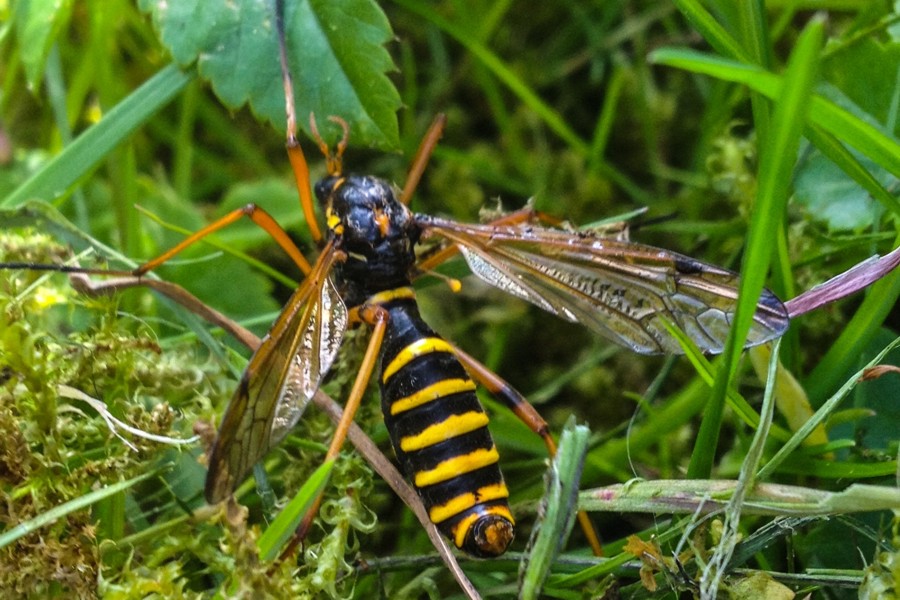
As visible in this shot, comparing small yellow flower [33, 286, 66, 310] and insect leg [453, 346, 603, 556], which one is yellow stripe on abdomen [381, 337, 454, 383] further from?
small yellow flower [33, 286, 66, 310]

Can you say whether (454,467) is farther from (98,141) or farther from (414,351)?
(98,141)

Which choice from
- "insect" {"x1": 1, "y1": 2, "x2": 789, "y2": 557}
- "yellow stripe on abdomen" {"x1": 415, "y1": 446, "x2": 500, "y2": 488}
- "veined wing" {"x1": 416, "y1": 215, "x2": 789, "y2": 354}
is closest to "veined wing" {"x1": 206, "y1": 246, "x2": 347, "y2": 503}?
"insect" {"x1": 1, "y1": 2, "x2": 789, "y2": 557}

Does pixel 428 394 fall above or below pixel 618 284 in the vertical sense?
below

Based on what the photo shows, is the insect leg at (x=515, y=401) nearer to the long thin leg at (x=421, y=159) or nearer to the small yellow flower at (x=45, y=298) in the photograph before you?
the long thin leg at (x=421, y=159)

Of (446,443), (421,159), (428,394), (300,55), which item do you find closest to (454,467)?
(446,443)

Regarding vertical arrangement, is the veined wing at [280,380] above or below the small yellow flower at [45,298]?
below

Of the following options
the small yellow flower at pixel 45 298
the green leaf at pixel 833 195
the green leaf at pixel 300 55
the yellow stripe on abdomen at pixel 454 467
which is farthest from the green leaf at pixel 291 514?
the green leaf at pixel 833 195

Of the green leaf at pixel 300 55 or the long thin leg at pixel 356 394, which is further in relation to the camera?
the green leaf at pixel 300 55
